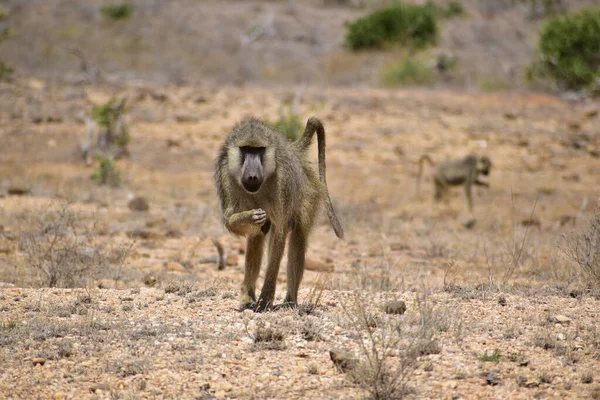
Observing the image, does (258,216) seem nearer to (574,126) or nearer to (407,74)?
(574,126)

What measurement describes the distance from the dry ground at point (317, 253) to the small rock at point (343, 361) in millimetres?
59

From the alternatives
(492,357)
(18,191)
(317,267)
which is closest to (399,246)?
(317,267)

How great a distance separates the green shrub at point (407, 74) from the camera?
78.8 feet

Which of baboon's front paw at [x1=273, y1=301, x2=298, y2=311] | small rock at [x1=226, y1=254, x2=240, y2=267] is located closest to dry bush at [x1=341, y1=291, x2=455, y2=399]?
baboon's front paw at [x1=273, y1=301, x2=298, y2=311]

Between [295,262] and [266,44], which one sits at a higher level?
[266,44]

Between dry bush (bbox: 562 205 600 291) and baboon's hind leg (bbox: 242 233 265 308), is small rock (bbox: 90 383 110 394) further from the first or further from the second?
dry bush (bbox: 562 205 600 291)

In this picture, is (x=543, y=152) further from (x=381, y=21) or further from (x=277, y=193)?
(x=381, y=21)

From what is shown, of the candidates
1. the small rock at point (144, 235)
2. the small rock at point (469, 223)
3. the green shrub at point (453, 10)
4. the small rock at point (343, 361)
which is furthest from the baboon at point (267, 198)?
the green shrub at point (453, 10)

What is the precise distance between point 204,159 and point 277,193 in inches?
397

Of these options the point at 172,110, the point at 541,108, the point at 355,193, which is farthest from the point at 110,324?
the point at 541,108

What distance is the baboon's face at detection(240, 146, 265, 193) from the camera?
4887 millimetres

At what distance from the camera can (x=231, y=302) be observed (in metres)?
5.61

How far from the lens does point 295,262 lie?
18.0 feet

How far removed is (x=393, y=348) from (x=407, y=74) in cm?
2099
